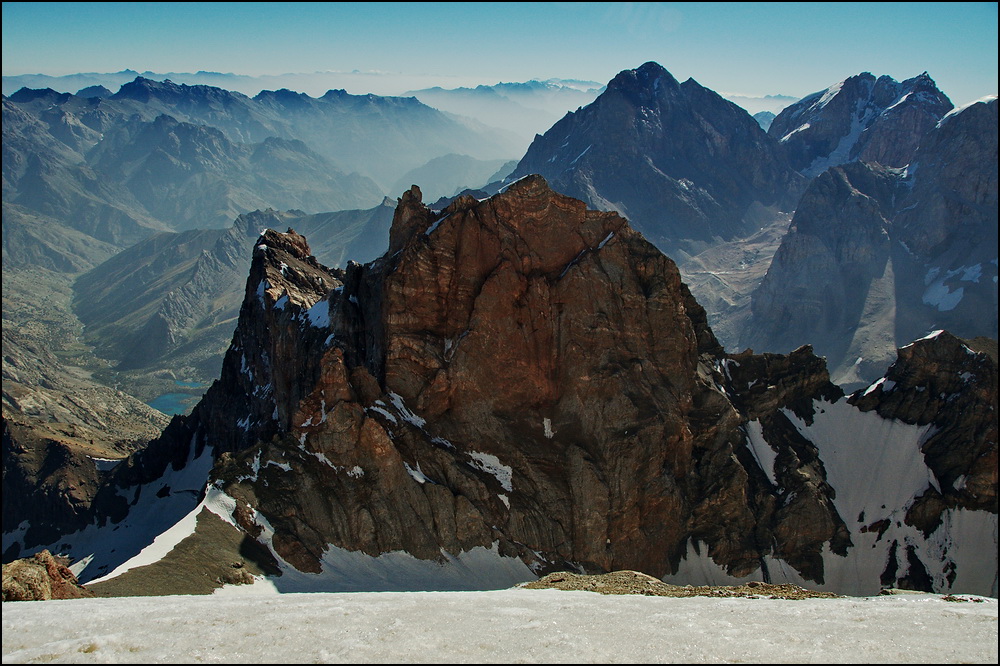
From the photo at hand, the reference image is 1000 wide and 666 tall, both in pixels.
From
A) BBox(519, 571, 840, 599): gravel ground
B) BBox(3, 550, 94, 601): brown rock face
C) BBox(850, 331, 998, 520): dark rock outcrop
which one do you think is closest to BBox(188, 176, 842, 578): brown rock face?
BBox(519, 571, 840, 599): gravel ground

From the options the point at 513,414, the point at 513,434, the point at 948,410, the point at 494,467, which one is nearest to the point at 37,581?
the point at 494,467

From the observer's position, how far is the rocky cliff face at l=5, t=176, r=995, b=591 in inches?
3135

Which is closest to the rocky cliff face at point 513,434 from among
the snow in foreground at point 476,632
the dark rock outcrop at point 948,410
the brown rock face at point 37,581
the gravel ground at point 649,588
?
the dark rock outcrop at point 948,410

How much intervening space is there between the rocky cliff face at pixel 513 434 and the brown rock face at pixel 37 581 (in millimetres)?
25870

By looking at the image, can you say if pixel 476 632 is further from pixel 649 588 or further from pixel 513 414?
pixel 513 414

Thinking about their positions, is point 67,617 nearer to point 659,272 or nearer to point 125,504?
point 659,272

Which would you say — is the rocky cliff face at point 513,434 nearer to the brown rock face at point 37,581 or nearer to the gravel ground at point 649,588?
the gravel ground at point 649,588

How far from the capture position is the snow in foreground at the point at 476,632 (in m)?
29.4

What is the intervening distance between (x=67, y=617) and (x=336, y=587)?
38396mm

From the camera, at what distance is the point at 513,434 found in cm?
9125

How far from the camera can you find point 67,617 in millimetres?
32875

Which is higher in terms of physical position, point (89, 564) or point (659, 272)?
point (659, 272)

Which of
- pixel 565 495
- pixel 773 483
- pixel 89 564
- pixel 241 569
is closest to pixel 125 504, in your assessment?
pixel 89 564

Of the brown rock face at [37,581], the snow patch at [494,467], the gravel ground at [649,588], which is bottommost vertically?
the gravel ground at [649,588]
